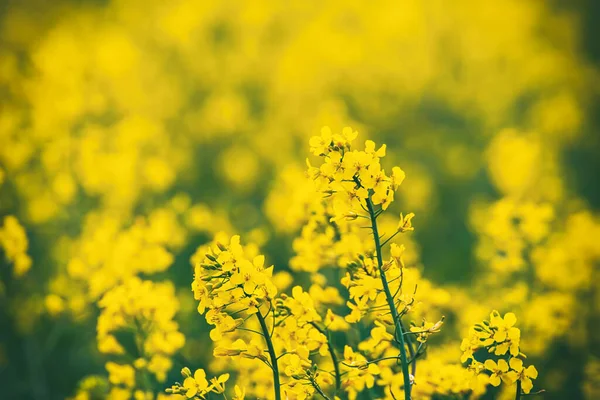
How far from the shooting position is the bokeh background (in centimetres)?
501

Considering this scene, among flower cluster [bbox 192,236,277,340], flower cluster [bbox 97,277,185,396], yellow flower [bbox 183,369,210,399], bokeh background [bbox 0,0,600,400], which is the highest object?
bokeh background [bbox 0,0,600,400]

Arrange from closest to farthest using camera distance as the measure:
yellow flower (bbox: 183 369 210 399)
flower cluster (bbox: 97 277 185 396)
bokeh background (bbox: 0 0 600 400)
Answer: yellow flower (bbox: 183 369 210 399) → flower cluster (bbox: 97 277 185 396) → bokeh background (bbox: 0 0 600 400)

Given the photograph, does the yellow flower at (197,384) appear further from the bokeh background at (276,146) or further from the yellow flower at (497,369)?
the bokeh background at (276,146)

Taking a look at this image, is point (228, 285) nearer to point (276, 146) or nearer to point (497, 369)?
point (497, 369)

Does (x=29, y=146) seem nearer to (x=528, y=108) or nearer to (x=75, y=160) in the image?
(x=75, y=160)

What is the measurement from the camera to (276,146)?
33.6 ft

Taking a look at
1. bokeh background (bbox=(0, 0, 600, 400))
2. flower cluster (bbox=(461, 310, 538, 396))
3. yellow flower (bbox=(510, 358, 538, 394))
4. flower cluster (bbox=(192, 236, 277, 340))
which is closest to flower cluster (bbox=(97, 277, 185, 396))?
bokeh background (bbox=(0, 0, 600, 400))

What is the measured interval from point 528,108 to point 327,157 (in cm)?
1088

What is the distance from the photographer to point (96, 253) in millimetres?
4797

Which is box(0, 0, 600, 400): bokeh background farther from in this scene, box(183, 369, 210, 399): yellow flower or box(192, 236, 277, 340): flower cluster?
box(192, 236, 277, 340): flower cluster

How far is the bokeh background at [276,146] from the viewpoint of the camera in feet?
16.4

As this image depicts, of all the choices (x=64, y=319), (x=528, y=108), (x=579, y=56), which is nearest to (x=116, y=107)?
(x=64, y=319)

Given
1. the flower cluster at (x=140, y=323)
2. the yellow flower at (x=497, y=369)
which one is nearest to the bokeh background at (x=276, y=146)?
the flower cluster at (x=140, y=323)

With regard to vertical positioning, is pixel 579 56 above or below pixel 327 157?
above
